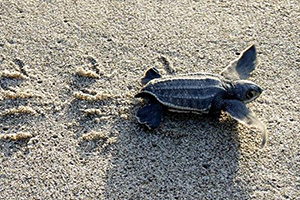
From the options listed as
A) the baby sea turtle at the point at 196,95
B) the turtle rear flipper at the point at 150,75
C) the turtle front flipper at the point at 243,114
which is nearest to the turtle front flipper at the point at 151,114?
the baby sea turtle at the point at 196,95

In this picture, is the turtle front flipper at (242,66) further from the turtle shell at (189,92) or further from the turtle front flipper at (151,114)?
the turtle front flipper at (151,114)

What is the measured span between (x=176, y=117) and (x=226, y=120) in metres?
0.20

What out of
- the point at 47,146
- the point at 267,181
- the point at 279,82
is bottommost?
the point at 47,146

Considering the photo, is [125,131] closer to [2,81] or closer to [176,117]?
[176,117]

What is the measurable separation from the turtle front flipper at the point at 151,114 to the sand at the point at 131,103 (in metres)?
0.04

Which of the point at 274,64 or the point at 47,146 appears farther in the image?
the point at 274,64

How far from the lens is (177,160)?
168cm

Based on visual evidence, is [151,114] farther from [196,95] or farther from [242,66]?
[242,66]

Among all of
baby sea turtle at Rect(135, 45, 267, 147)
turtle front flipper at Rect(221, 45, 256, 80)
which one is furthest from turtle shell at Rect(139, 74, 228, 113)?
turtle front flipper at Rect(221, 45, 256, 80)

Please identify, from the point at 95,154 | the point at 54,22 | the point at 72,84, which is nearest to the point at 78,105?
the point at 72,84

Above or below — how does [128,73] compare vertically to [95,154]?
above

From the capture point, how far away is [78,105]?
1.85m

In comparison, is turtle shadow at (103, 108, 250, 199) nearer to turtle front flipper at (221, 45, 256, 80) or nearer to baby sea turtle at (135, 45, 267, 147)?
baby sea turtle at (135, 45, 267, 147)

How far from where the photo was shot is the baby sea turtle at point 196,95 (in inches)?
68.5
